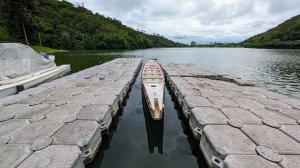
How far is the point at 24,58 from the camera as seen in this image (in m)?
12.4

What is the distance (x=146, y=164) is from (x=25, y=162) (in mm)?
2787

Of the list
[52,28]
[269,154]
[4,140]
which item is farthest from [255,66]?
[52,28]

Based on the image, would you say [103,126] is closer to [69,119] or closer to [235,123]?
[69,119]

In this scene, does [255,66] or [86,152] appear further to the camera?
[255,66]

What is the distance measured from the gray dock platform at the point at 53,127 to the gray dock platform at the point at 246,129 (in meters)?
2.87

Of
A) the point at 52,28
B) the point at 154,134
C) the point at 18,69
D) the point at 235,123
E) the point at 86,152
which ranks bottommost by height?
the point at 154,134

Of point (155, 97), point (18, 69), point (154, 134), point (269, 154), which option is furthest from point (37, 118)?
point (18, 69)

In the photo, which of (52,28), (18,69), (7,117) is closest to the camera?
(7,117)

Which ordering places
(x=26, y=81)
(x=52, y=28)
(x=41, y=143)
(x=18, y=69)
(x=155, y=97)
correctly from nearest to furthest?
(x=41, y=143) < (x=155, y=97) < (x=26, y=81) < (x=18, y=69) < (x=52, y=28)

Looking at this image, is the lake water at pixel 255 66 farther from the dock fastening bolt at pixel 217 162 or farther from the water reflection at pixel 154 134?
the dock fastening bolt at pixel 217 162

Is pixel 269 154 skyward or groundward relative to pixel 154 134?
skyward

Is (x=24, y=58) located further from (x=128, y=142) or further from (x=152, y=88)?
(x=128, y=142)

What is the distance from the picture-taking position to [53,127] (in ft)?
15.5

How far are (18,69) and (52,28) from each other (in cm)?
6634
